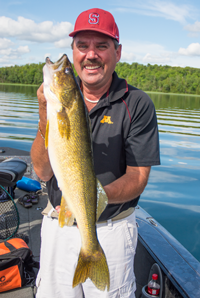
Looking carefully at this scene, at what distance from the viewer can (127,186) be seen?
216 centimetres

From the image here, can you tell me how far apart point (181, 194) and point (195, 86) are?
8202cm

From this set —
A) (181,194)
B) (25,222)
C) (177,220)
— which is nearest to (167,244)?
(25,222)

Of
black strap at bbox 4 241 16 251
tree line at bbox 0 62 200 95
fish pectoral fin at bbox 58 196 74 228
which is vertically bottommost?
black strap at bbox 4 241 16 251

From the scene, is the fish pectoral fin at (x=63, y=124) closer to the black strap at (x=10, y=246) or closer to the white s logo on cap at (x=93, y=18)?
the white s logo on cap at (x=93, y=18)

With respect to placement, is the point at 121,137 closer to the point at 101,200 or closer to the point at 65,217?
the point at 101,200

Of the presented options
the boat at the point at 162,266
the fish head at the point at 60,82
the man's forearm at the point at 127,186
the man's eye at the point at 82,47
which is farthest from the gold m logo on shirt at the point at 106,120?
the boat at the point at 162,266

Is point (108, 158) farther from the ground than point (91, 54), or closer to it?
closer to it

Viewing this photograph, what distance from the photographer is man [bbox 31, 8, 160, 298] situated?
7.58 feet

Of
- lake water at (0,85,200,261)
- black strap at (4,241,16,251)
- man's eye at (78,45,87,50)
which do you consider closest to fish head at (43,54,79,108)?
man's eye at (78,45,87,50)

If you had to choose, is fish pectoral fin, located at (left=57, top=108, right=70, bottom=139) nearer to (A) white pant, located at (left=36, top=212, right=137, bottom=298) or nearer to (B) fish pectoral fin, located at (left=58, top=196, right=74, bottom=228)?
(B) fish pectoral fin, located at (left=58, top=196, right=74, bottom=228)

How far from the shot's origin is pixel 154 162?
2301 mm

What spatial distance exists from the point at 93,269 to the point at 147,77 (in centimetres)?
9178

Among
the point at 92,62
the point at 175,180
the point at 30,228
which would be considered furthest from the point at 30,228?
the point at 175,180

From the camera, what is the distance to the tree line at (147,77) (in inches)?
3268
